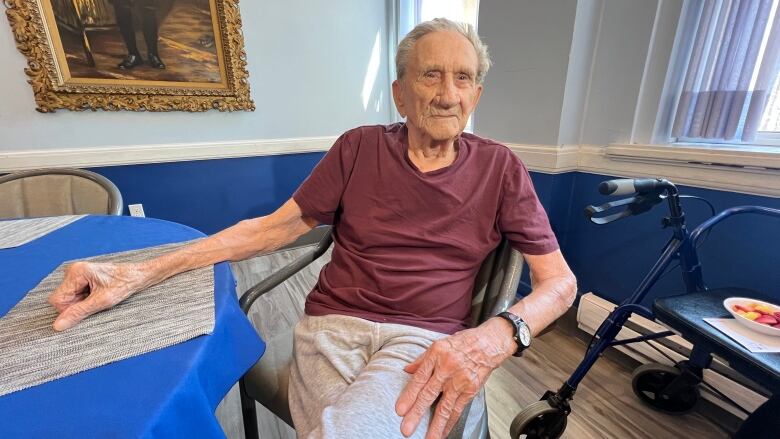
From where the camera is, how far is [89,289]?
0.62 meters

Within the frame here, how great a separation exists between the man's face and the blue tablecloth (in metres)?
0.66

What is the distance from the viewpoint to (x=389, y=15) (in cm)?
264

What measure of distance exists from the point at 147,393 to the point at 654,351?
173 centimetres

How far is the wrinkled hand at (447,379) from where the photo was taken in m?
0.58

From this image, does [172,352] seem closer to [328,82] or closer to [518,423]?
[518,423]

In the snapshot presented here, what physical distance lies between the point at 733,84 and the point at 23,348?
207cm

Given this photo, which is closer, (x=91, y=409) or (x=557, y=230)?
(x=91, y=409)

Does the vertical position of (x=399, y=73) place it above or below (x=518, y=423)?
above

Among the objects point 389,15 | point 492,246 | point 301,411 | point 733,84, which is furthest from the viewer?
point 389,15

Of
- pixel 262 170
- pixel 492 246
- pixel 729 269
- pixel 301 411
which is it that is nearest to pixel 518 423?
pixel 492 246

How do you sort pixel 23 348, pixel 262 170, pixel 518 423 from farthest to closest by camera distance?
pixel 262 170, pixel 518 423, pixel 23 348

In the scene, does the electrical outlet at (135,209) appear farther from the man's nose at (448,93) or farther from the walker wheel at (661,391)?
the walker wheel at (661,391)

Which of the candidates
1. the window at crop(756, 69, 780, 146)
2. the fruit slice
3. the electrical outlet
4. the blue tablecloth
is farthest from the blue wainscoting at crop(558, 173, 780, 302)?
the electrical outlet

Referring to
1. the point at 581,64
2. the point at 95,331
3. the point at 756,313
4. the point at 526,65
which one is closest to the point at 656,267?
the point at 756,313
